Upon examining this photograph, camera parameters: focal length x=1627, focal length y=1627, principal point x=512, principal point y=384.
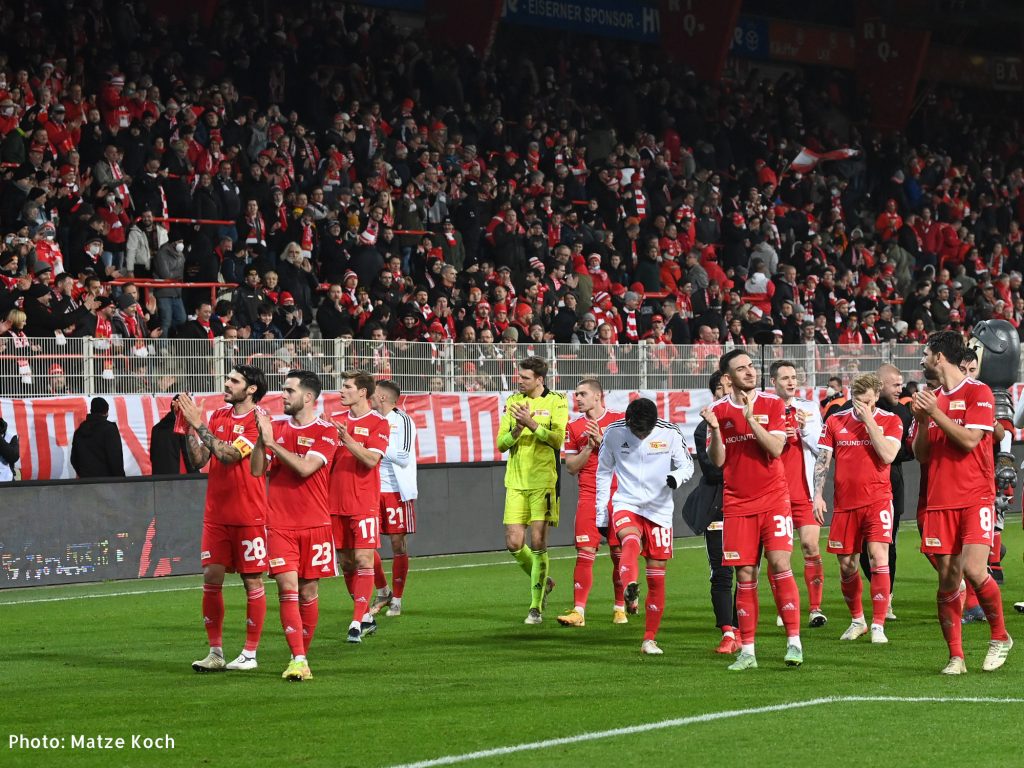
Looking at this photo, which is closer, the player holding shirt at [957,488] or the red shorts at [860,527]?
the player holding shirt at [957,488]

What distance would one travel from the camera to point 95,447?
17.6 meters

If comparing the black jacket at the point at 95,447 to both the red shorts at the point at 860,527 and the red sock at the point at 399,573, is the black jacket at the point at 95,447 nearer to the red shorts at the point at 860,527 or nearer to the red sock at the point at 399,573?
the red sock at the point at 399,573

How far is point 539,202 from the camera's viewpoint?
2877cm

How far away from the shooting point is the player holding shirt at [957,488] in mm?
10180

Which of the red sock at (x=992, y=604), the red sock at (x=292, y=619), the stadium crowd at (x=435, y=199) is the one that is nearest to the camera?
the red sock at (x=992, y=604)

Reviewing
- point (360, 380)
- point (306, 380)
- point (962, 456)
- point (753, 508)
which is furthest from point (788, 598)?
point (360, 380)

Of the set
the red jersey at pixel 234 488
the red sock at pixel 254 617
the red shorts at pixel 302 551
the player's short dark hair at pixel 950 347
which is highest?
the player's short dark hair at pixel 950 347

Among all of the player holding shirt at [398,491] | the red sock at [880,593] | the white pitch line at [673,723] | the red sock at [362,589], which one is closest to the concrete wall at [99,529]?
the player holding shirt at [398,491]

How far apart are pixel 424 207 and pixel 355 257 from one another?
2.83 metres

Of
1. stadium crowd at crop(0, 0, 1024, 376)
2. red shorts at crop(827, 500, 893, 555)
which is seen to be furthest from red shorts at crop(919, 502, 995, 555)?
stadium crowd at crop(0, 0, 1024, 376)

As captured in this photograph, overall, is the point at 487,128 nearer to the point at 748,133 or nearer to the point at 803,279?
the point at 803,279

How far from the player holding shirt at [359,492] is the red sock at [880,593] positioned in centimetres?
387

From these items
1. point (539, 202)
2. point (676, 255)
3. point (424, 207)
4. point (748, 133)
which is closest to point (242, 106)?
point (424, 207)

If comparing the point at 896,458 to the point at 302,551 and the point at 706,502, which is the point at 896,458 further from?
the point at 302,551
